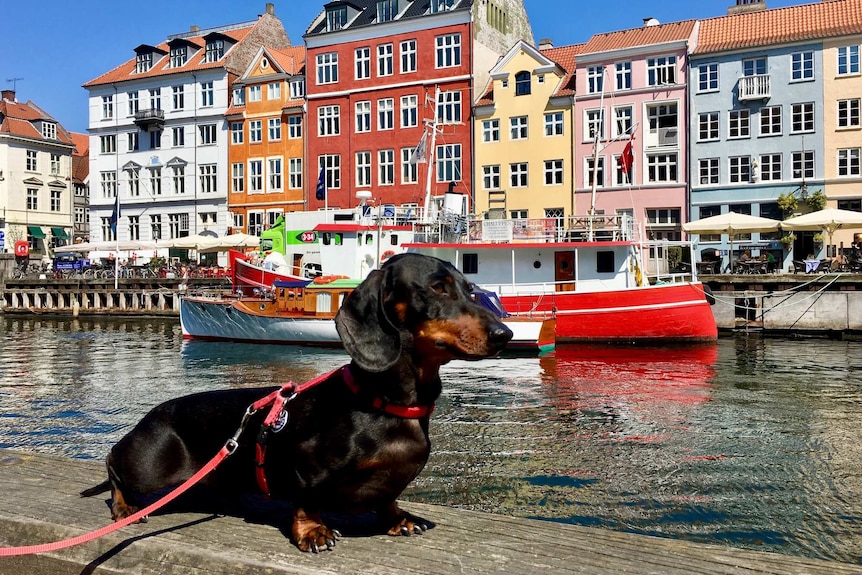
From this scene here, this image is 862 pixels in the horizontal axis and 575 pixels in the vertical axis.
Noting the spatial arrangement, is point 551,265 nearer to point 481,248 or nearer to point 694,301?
point 481,248

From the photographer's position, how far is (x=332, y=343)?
2720 centimetres

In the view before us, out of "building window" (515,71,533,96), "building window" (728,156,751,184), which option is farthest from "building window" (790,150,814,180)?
"building window" (515,71,533,96)

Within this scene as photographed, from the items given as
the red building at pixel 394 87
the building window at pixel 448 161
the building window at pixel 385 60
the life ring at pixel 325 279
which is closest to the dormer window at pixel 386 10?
the red building at pixel 394 87

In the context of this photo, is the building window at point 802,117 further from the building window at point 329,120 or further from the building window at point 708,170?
the building window at point 329,120

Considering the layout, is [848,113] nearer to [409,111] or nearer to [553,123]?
[553,123]

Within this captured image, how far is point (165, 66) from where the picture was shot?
57.8 meters

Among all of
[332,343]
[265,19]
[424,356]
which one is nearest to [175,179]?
[265,19]

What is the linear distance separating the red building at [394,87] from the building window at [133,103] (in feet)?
47.0

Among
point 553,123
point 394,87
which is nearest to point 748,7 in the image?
point 553,123

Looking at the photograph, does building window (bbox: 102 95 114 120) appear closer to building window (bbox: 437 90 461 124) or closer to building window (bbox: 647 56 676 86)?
building window (bbox: 437 90 461 124)

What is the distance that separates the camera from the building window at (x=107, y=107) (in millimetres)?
59031

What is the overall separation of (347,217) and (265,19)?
3213 centimetres

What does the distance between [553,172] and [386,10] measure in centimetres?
1444

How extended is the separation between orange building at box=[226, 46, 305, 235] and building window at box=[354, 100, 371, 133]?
13.2 ft
